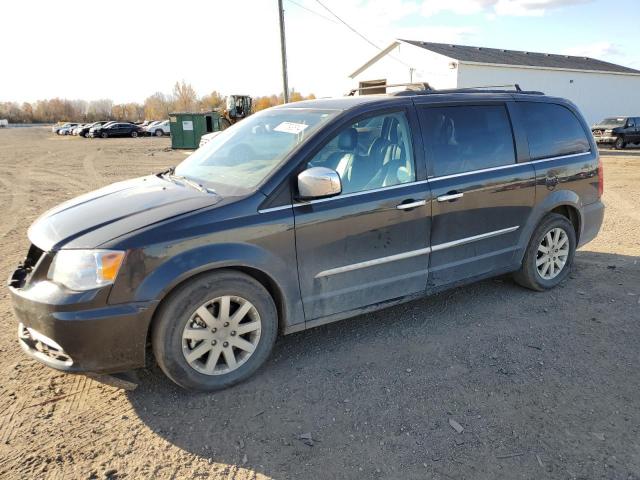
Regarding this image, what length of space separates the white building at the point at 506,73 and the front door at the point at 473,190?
17.9 meters

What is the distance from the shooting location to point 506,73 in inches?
885

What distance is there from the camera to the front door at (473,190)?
3820 mm

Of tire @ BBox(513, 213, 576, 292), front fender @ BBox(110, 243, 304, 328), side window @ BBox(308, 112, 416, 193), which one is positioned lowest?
tire @ BBox(513, 213, 576, 292)

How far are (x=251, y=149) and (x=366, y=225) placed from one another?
1118mm

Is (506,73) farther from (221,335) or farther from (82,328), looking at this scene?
(82,328)

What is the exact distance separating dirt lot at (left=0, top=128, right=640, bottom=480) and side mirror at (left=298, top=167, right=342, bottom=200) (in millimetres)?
1261

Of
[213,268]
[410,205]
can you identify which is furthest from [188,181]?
[410,205]

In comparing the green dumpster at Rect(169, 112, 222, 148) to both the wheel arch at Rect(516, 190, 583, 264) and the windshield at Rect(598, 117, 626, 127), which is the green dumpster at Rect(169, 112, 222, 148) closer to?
the windshield at Rect(598, 117, 626, 127)

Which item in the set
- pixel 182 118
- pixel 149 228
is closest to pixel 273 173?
pixel 149 228

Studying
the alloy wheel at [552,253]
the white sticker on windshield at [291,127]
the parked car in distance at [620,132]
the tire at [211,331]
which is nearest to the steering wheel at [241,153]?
the white sticker on windshield at [291,127]

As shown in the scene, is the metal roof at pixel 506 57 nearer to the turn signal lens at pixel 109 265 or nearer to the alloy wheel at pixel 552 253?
the alloy wheel at pixel 552 253

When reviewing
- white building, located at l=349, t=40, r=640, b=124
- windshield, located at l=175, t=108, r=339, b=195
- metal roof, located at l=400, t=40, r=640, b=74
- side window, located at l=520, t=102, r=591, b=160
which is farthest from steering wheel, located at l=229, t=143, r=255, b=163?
metal roof, located at l=400, t=40, r=640, b=74

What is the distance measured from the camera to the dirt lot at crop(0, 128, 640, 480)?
251 cm

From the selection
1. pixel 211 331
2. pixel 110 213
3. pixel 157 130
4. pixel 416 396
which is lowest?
pixel 416 396
